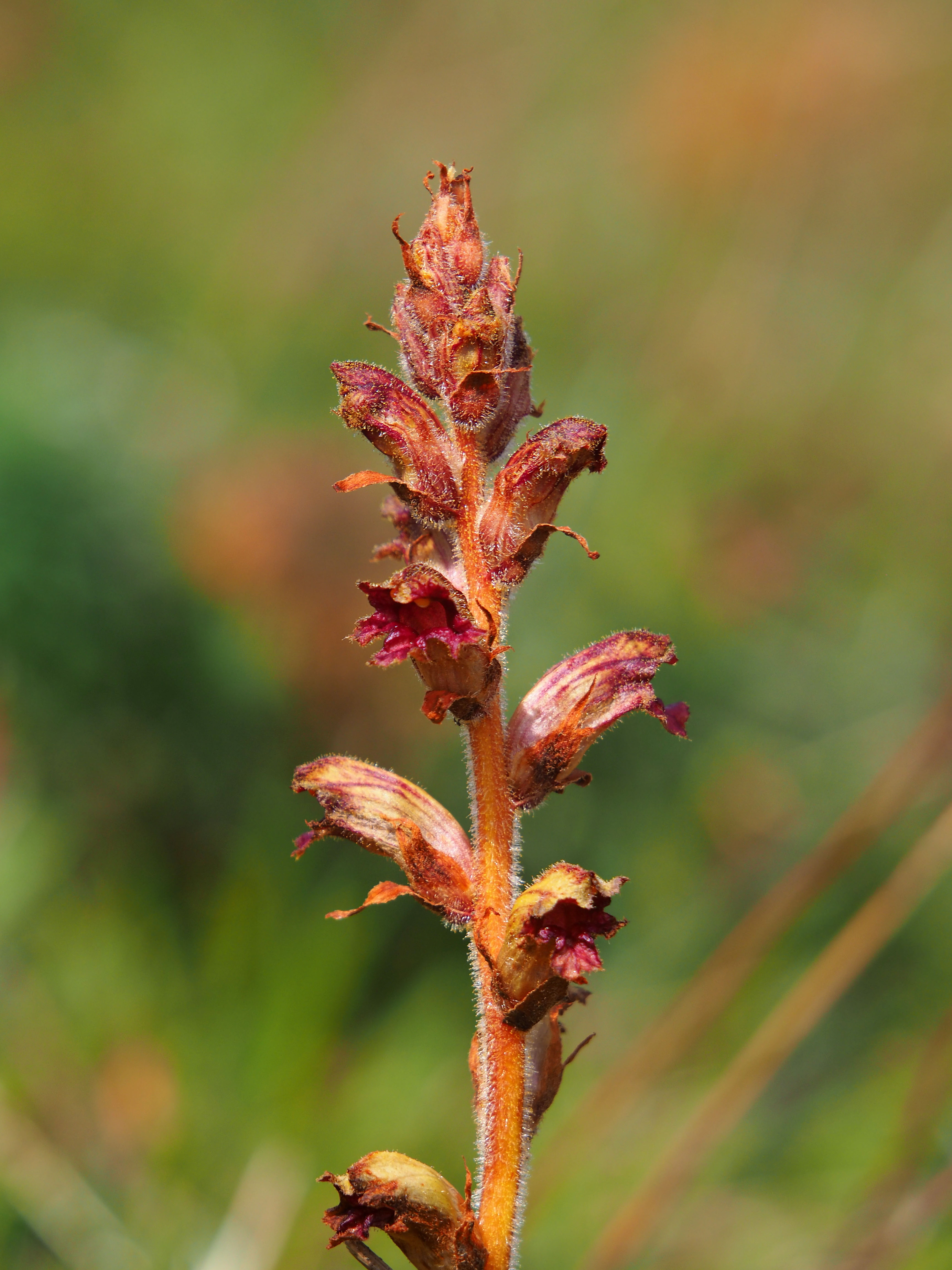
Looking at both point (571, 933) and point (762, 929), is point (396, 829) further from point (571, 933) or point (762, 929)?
point (762, 929)

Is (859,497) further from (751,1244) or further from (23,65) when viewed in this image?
(23,65)

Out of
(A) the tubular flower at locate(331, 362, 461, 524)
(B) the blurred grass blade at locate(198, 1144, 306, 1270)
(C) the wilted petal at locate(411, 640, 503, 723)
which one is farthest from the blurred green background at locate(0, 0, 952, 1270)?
(A) the tubular flower at locate(331, 362, 461, 524)

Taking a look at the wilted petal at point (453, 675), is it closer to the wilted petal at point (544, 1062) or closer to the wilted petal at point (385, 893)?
the wilted petal at point (385, 893)

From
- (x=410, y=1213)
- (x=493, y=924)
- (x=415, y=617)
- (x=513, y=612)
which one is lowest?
(x=410, y=1213)

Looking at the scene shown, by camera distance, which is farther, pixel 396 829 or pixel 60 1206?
pixel 60 1206

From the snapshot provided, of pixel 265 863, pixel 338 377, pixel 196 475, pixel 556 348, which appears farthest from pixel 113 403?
pixel 338 377

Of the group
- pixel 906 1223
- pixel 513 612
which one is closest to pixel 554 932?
pixel 906 1223

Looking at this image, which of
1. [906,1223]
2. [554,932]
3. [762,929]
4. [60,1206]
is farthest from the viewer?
[60,1206]
